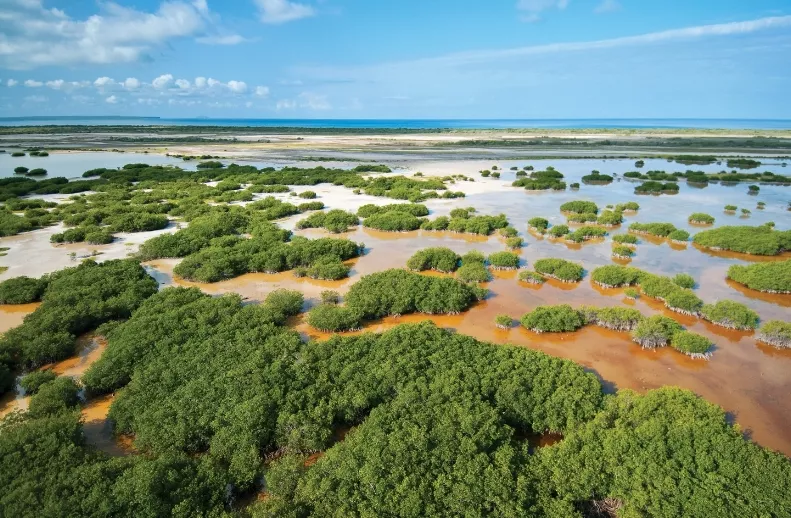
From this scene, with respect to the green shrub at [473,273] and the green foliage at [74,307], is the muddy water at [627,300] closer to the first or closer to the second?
the green shrub at [473,273]

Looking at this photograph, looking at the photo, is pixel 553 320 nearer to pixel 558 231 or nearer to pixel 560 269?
pixel 560 269

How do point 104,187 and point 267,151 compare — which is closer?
point 104,187

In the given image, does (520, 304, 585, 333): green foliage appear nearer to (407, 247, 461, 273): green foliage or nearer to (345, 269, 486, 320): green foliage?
(345, 269, 486, 320): green foliage

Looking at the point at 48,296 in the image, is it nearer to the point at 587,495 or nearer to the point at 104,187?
the point at 587,495

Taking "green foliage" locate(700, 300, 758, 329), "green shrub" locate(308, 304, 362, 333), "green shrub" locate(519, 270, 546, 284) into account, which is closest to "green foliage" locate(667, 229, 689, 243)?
"green foliage" locate(700, 300, 758, 329)

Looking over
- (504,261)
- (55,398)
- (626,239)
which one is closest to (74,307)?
(55,398)

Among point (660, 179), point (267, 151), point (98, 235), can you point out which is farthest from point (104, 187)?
point (660, 179)
